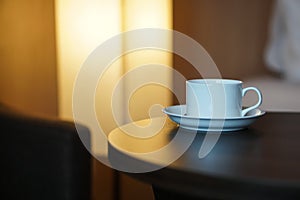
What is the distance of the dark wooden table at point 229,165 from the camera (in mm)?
607

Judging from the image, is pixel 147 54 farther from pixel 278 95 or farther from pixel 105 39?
pixel 278 95

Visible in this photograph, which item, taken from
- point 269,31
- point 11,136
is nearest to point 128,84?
point 269,31

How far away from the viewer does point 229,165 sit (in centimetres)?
68

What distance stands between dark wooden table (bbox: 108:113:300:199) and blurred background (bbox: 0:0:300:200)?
93 centimetres

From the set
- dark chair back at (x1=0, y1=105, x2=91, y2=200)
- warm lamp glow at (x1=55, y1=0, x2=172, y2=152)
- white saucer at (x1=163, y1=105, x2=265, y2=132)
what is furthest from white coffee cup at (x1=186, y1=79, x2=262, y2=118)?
warm lamp glow at (x1=55, y1=0, x2=172, y2=152)

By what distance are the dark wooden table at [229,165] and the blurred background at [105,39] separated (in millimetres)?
928

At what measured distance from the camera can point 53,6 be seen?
1.78 meters

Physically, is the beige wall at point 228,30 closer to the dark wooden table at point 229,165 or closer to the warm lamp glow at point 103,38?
the warm lamp glow at point 103,38

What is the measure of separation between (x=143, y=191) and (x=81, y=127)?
4.14ft

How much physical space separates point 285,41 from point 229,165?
1.19 m

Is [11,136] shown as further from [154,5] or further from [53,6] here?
[154,5]

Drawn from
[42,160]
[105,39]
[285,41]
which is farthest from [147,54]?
[42,160]

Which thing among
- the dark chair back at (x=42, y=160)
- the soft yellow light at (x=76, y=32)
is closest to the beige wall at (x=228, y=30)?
the soft yellow light at (x=76, y=32)

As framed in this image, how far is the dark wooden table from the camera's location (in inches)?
23.9
